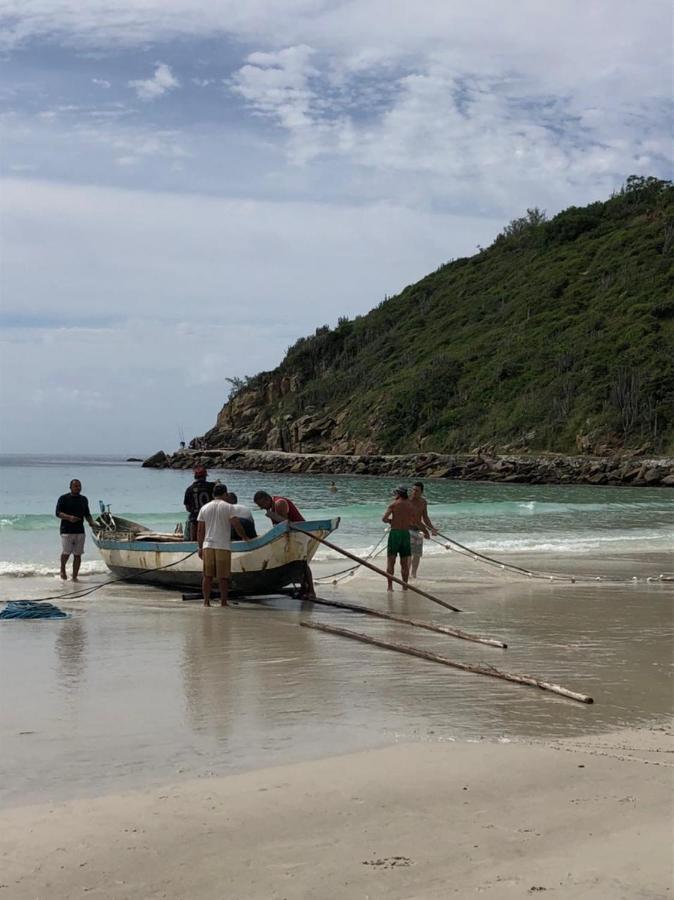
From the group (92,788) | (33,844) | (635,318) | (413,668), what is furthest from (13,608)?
(635,318)

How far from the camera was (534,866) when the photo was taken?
4.09 metres

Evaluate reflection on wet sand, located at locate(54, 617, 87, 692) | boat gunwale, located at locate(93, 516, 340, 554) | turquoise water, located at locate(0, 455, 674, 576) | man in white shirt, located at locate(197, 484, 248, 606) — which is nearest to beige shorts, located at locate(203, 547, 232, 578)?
man in white shirt, located at locate(197, 484, 248, 606)

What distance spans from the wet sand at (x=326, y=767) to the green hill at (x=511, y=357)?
5709cm

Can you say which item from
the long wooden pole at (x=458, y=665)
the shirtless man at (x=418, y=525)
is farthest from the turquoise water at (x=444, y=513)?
the long wooden pole at (x=458, y=665)

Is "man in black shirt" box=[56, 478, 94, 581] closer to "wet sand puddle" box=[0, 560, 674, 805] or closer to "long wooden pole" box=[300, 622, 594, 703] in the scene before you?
"wet sand puddle" box=[0, 560, 674, 805]

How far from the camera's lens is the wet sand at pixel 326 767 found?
4094 millimetres

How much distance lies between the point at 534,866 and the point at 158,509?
126ft

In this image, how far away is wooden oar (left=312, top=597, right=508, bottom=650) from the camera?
959 cm

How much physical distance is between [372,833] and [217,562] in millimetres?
8446

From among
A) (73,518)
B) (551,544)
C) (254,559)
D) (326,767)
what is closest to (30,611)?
(254,559)

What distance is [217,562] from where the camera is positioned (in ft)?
41.8

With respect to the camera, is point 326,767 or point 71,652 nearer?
point 326,767

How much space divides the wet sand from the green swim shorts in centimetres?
386

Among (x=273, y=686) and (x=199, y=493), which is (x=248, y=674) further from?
(x=199, y=493)
